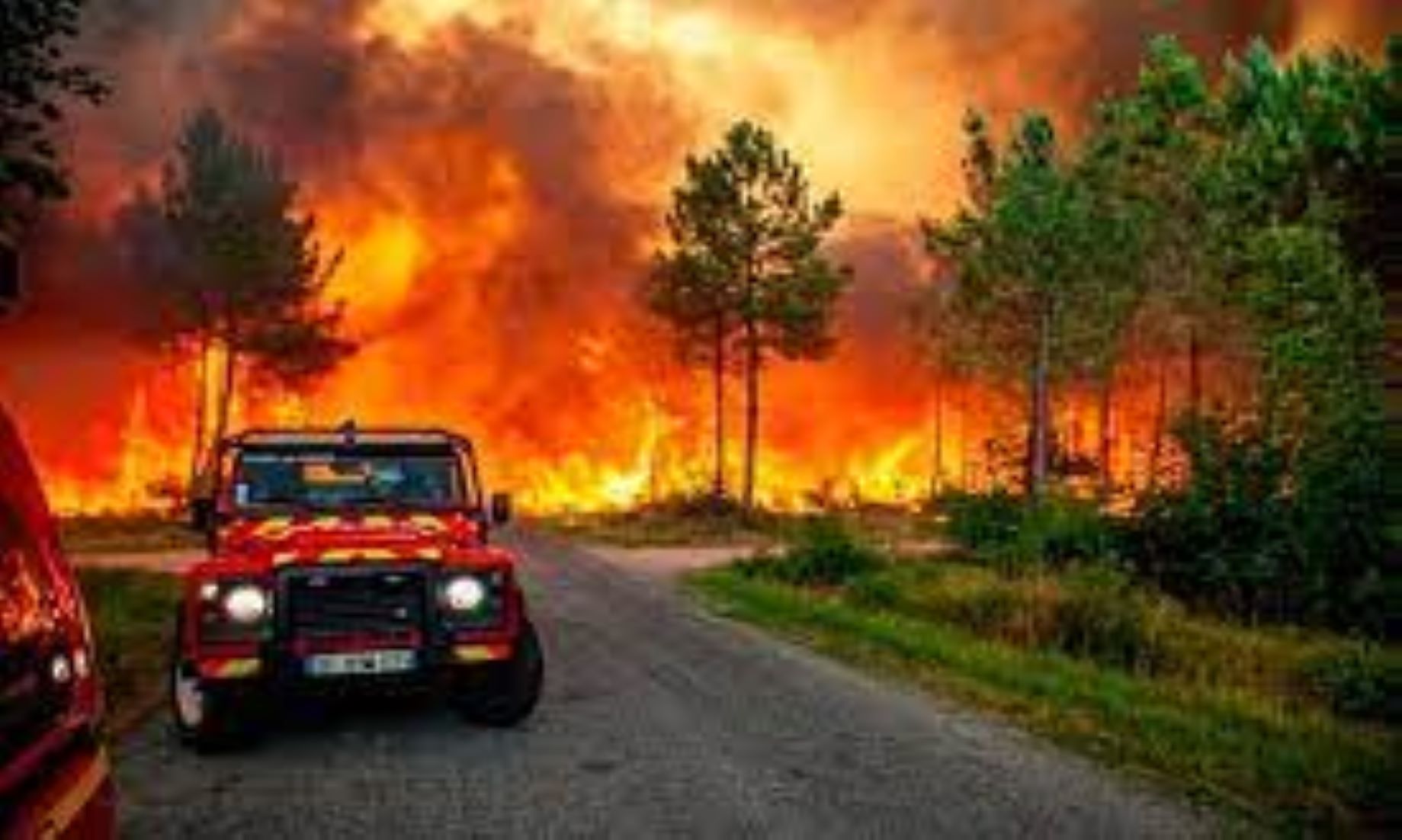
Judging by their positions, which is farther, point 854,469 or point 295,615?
point 854,469

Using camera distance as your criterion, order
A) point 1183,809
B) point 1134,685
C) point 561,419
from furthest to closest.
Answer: point 561,419, point 1134,685, point 1183,809

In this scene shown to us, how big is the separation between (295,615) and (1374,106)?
1157cm

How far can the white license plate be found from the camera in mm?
10984

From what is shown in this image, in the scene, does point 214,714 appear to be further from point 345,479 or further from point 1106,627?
point 1106,627

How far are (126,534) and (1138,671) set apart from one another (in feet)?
129

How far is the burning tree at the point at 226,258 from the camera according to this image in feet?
181

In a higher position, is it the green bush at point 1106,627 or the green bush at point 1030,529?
the green bush at point 1030,529

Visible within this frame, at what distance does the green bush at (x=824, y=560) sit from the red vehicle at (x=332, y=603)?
1504 centimetres

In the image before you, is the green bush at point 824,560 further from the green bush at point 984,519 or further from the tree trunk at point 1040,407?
the tree trunk at point 1040,407

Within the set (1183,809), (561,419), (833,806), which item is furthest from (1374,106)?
(561,419)

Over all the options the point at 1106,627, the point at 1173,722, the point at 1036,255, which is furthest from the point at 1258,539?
the point at 1036,255

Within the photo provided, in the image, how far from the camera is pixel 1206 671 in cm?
1551

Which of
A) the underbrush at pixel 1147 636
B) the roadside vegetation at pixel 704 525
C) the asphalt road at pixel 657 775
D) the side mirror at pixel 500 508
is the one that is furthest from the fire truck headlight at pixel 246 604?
the roadside vegetation at pixel 704 525

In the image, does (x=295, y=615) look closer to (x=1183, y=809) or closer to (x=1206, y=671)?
(x=1183, y=809)
